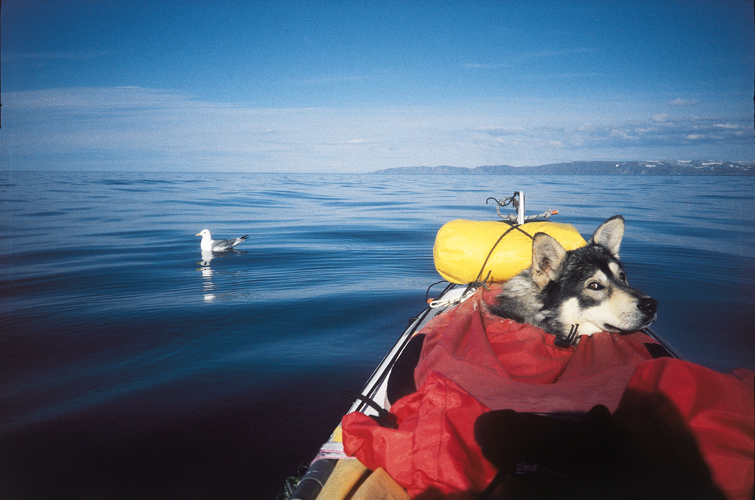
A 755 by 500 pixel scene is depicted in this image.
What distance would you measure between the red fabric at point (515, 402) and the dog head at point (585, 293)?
0.28 meters

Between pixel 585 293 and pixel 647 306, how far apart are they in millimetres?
385

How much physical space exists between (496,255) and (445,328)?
1334 mm

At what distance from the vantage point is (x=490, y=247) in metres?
4.03

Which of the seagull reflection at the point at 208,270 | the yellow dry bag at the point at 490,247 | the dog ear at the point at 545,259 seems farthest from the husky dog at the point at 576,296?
the seagull reflection at the point at 208,270

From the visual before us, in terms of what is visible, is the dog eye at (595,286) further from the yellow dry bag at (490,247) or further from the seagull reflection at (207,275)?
the seagull reflection at (207,275)

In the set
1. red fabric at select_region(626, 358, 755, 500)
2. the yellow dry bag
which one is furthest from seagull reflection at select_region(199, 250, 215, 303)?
red fabric at select_region(626, 358, 755, 500)

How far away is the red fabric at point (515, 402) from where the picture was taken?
4.25 feet

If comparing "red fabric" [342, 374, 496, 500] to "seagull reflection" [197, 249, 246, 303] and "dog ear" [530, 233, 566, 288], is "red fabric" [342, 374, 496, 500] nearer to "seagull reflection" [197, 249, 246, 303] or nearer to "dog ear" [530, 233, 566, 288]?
"dog ear" [530, 233, 566, 288]

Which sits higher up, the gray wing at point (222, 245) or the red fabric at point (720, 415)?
the red fabric at point (720, 415)

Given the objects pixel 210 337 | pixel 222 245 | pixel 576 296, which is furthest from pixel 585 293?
pixel 222 245

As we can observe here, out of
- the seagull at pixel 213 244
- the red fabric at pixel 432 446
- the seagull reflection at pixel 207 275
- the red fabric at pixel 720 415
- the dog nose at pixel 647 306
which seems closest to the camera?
the red fabric at pixel 720 415

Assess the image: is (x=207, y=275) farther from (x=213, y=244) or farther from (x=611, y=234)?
(x=611, y=234)

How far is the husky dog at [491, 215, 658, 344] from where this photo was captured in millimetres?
2862

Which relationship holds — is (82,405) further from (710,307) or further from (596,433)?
(710,307)
